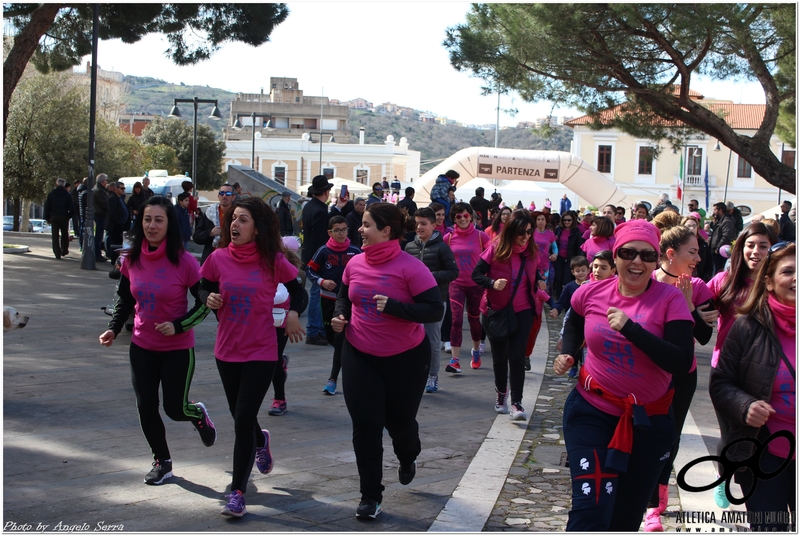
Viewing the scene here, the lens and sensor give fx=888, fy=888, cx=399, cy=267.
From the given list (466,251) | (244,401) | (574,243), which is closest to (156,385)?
(244,401)

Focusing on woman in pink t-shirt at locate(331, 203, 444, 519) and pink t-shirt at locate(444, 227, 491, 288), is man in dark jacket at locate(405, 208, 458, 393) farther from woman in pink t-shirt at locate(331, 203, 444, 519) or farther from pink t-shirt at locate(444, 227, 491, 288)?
woman in pink t-shirt at locate(331, 203, 444, 519)

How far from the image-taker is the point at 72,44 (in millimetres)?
20844

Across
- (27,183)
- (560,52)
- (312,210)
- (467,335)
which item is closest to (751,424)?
(312,210)

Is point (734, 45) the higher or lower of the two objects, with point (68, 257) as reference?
higher

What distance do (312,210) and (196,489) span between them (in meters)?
5.56

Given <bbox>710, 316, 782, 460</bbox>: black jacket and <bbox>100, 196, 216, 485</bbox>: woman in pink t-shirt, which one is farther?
<bbox>100, 196, 216, 485</bbox>: woman in pink t-shirt

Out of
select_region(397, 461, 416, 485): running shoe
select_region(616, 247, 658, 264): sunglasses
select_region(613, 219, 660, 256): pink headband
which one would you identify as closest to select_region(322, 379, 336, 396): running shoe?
select_region(397, 461, 416, 485): running shoe

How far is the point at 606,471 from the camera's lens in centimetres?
383

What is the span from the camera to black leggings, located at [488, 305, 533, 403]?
7.55 metres

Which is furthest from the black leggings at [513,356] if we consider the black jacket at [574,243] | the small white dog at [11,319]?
the black jacket at [574,243]

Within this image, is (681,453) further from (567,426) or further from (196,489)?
(196,489)

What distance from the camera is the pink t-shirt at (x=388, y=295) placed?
508 centimetres

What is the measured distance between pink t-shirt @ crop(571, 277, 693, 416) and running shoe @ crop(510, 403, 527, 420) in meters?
3.39

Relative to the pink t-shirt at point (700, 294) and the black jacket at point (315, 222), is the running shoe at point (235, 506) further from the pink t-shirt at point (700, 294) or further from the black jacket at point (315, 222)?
the black jacket at point (315, 222)
